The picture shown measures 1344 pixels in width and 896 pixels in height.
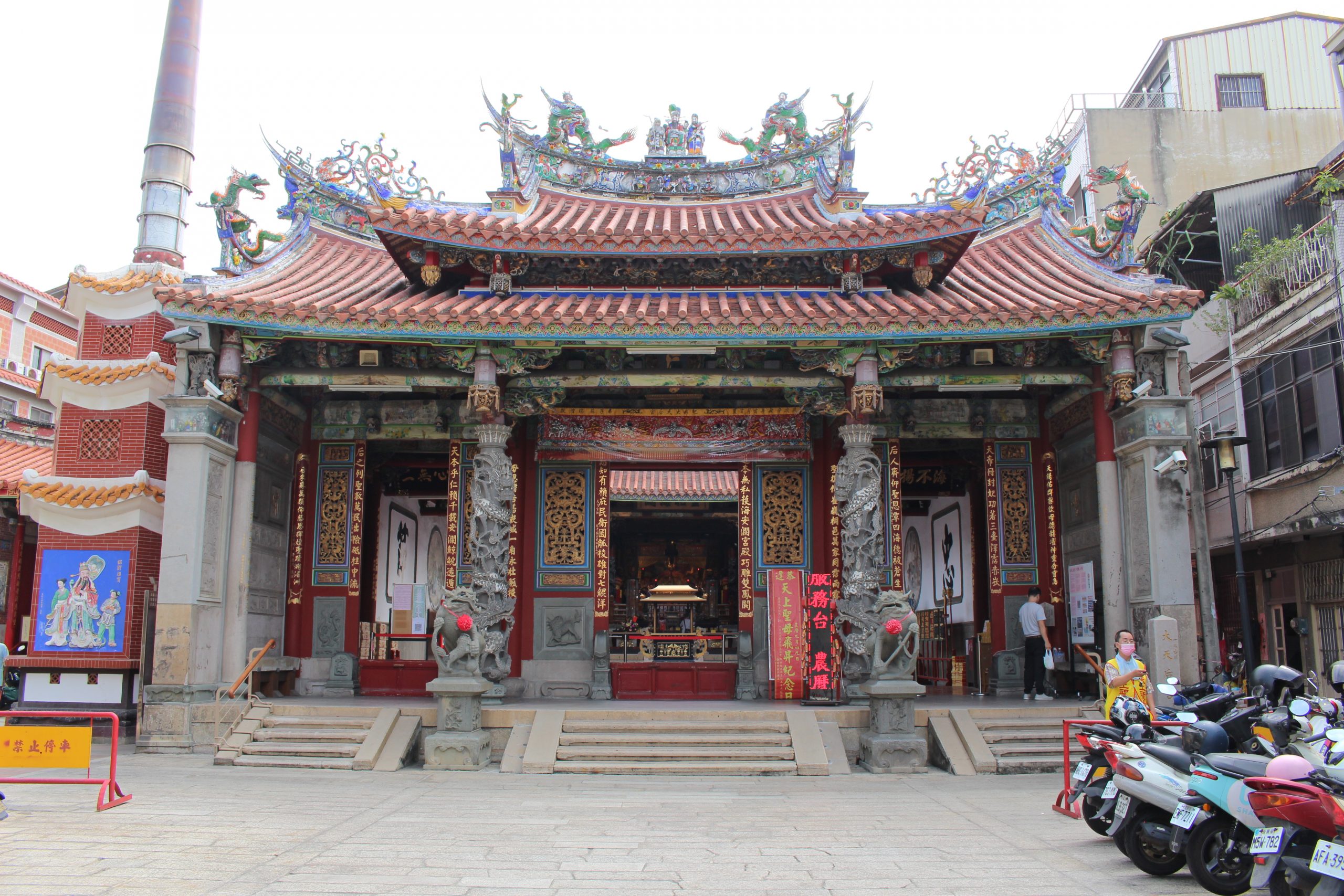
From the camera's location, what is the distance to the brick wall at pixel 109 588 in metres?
12.0

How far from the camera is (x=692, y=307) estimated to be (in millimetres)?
11930

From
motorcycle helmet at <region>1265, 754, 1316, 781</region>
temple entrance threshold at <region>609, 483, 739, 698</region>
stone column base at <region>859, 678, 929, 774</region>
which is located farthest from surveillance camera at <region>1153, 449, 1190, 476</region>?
temple entrance threshold at <region>609, 483, 739, 698</region>

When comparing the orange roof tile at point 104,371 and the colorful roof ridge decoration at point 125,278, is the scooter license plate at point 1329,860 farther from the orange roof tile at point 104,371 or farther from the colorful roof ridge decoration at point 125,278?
the colorful roof ridge decoration at point 125,278

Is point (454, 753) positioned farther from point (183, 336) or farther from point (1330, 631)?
point (1330, 631)

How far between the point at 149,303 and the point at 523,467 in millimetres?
5340

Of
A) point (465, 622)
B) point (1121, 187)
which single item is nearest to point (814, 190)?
point (1121, 187)

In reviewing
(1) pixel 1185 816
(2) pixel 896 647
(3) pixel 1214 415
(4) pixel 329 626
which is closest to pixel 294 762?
(4) pixel 329 626

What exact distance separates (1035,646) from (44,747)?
10598 mm

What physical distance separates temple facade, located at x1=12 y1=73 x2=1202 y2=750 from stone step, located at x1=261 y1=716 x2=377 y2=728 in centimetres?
83

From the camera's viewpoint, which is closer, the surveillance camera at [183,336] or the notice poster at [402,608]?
the surveillance camera at [183,336]

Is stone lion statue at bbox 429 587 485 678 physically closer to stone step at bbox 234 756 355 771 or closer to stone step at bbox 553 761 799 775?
stone step at bbox 234 756 355 771

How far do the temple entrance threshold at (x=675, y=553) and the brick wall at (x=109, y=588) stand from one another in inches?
341

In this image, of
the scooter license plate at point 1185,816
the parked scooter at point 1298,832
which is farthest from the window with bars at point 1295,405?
the parked scooter at point 1298,832

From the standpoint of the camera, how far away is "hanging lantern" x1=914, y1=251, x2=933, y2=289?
1265 centimetres
